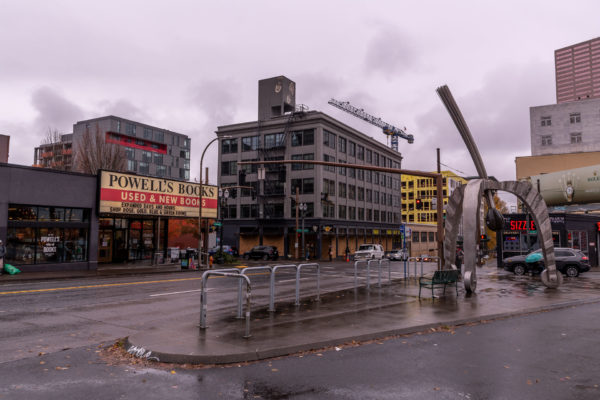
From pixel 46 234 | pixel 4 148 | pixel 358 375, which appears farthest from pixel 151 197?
pixel 358 375

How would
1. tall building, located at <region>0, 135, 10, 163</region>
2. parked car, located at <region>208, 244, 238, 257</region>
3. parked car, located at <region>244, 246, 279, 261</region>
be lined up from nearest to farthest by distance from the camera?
tall building, located at <region>0, 135, 10, 163</region>
parked car, located at <region>208, 244, 238, 257</region>
parked car, located at <region>244, 246, 279, 261</region>

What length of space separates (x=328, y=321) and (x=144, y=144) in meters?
96.2

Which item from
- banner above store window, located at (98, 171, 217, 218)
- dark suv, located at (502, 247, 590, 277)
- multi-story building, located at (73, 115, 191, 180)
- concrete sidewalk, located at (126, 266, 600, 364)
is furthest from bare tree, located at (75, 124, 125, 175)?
dark suv, located at (502, 247, 590, 277)

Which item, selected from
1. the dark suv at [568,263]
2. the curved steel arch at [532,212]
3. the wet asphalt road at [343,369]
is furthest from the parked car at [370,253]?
the wet asphalt road at [343,369]

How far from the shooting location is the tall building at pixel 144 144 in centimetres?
9025

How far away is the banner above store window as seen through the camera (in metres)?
28.3

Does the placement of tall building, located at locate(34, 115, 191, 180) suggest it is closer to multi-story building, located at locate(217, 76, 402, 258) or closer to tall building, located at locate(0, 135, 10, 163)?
multi-story building, located at locate(217, 76, 402, 258)

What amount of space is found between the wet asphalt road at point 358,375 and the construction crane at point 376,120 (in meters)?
116

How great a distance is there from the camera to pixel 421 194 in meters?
118

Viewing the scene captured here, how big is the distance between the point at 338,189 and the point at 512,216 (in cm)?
3077

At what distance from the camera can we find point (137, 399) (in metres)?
5.52

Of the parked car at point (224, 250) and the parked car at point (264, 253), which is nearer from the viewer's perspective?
the parked car at point (224, 250)

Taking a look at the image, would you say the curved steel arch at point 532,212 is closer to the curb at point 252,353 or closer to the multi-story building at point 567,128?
the curb at point 252,353

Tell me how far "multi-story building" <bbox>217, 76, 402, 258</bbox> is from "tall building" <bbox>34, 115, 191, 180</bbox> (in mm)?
31921
